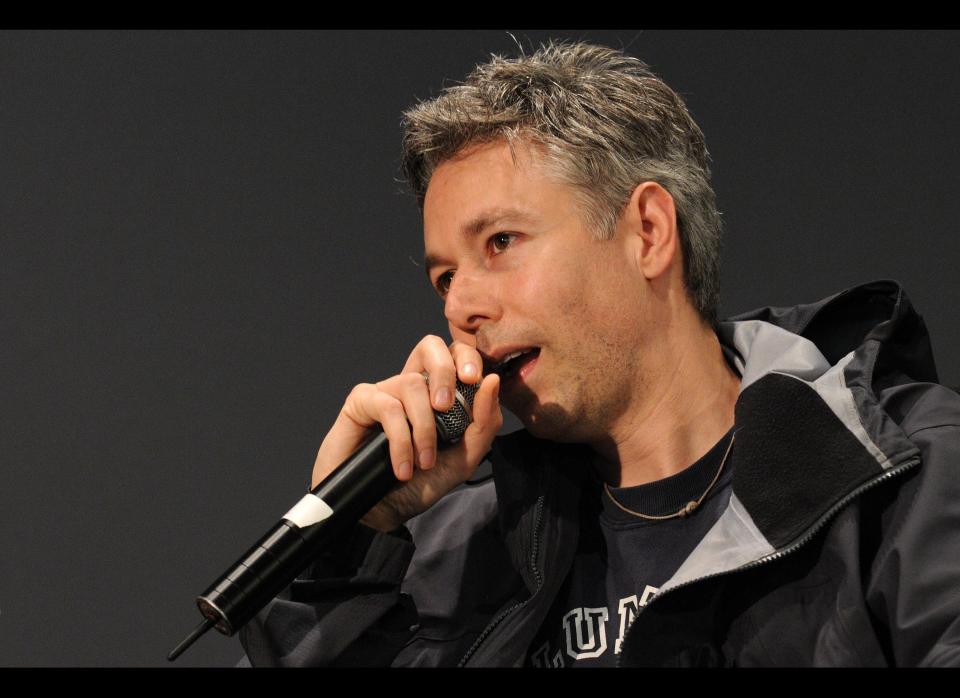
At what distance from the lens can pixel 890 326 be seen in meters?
1.45

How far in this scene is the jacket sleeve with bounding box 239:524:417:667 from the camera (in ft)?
4.59

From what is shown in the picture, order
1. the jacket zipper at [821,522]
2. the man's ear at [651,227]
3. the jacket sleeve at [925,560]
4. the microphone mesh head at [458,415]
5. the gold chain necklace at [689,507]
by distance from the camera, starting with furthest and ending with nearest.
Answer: the man's ear at [651,227], the gold chain necklace at [689,507], the microphone mesh head at [458,415], the jacket zipper at [821,522], the jacket sleeve at [925,560]

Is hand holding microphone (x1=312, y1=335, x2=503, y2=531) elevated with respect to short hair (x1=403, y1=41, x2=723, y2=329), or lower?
lower

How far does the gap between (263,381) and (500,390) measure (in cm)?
66

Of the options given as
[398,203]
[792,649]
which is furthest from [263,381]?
[792,649]

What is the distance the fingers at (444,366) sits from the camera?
1.30m

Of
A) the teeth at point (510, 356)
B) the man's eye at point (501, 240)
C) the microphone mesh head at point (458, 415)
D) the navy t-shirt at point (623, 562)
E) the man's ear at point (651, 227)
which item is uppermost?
the man's eye at point (501, 240)

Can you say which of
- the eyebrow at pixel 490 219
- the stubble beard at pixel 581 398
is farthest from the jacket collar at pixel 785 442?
the eyebrow at pixel 490 219

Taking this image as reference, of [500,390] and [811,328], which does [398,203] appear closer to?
[500,390]

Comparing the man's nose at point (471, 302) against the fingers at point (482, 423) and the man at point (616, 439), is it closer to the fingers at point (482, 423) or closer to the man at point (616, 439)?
the man at point (616, 439)

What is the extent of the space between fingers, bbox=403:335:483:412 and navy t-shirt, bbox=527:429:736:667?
1.17ft

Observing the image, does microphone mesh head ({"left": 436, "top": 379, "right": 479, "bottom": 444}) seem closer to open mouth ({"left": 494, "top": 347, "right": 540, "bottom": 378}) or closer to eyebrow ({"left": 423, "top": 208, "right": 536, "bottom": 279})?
open mouth ({"left": 494, "top": 347, "right": 540, "bottom": 378})

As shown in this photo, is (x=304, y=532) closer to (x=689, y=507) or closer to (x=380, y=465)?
(x=380, y=465)

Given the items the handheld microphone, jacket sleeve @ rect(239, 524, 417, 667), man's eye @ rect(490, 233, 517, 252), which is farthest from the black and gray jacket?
man's eye @ rect(490, 233, 517, 252)
